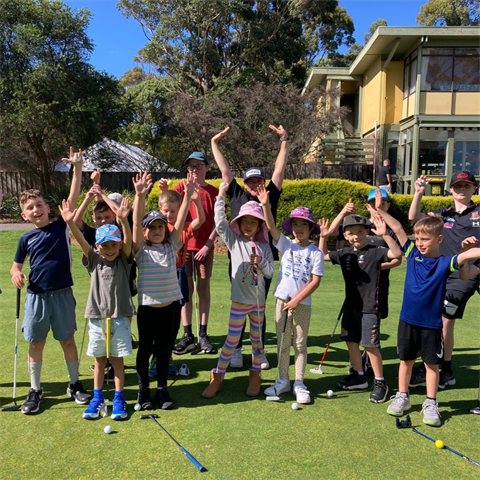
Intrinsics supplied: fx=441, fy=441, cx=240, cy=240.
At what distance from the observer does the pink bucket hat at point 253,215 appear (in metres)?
3.87

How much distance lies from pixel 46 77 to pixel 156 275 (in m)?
18.0

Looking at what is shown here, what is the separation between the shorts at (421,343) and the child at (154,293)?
1.92 meters

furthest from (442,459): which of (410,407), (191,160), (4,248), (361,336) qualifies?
(4,248)

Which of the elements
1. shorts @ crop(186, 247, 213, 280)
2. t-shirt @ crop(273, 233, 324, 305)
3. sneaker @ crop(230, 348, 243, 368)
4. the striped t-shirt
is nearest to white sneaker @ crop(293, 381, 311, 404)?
t-shirt @ crop(273, 233, 324, 305)

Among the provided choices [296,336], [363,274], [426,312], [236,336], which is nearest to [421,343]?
[426,312]

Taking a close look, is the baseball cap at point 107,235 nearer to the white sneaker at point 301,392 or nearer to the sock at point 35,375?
the sock at point 35,375

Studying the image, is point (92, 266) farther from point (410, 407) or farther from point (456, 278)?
point (456, 278)

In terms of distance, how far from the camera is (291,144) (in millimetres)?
18562

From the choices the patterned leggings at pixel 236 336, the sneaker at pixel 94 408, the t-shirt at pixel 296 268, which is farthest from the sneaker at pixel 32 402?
the t-shirt at pixel 296 268

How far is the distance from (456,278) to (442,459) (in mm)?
1995

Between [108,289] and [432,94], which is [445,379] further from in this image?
[432,94]

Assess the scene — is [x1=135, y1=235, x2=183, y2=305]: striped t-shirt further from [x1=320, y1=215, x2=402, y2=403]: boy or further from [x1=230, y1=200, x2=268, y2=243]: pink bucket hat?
[x1=320, y1=215, x2=402, y2=403]: boy

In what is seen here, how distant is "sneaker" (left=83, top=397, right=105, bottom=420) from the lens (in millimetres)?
3410

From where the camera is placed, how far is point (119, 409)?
345cm
